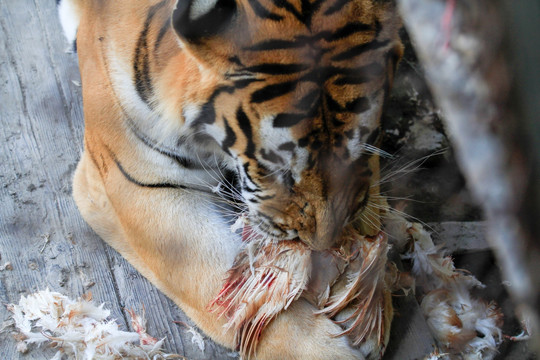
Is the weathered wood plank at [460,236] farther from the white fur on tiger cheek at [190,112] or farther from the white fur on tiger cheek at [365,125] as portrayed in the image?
the white fur on tiger cheek at [190,112]

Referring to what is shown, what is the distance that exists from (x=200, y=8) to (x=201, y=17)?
27 millimetres

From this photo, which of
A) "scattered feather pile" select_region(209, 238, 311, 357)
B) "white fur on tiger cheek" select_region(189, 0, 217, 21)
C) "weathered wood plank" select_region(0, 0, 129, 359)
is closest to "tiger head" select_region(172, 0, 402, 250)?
"white fur on tiger cheek" select_region(189, 0, 217, 21)

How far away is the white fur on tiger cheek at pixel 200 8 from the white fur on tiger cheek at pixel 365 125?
1.22ft

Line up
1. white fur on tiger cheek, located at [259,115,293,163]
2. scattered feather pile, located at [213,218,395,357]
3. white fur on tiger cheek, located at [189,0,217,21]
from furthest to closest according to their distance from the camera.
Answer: scattered feather pile, located at [213,218,395,357] < white fur on tiger cheek, located at [259,115,293,163] < white fur on tiger cheek, located at [189,0,217,21]

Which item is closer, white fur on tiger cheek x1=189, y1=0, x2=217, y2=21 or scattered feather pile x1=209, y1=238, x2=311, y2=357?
white fur on tiger cheek x1=189, y1=0, x2=217, y2=21

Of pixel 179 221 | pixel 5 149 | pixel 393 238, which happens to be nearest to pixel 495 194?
pixel 179 221

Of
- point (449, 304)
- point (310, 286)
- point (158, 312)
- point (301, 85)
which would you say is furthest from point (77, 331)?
point (449, 304)

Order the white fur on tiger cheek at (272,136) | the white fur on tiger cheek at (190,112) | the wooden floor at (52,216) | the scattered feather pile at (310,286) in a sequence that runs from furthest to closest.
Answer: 1. the wooden floor at (52,216)
2. the scattered feather pile at (310,286)
3. the white fur on tiger cheek at (190,112)
4. the white fur on tiger cheek at (272,136)

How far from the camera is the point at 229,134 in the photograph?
4.14 feet

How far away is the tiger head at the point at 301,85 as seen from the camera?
1083mm

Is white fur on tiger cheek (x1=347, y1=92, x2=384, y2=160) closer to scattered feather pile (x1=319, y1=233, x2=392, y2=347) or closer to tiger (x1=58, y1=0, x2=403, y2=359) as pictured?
tiger (x1=58, y1=0, x2=403, y2=359)

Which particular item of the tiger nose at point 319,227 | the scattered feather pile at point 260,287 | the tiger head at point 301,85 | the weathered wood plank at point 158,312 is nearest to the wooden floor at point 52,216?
the weathered wood plank at point 158,312

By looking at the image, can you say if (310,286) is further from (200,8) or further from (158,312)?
(200,8)

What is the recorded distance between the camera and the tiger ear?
1033mm
